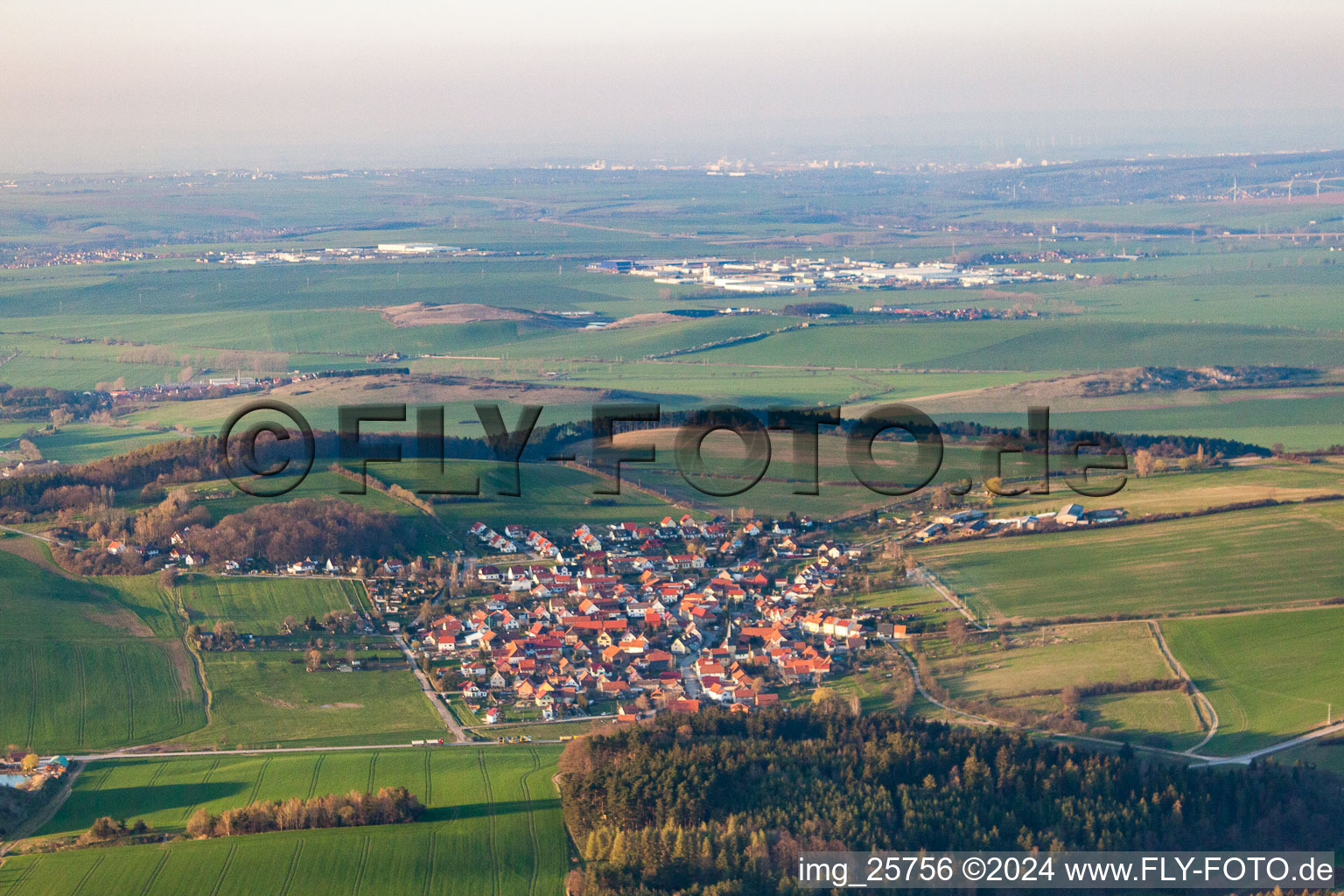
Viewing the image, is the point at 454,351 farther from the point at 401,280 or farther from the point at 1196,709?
the point at 1196,709

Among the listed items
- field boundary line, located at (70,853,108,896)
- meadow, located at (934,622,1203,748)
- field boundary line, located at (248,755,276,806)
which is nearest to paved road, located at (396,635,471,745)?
field boundary line, located at (248,755,276,806)

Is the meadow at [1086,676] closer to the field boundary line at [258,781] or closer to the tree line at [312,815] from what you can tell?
the tree line at [312,815]

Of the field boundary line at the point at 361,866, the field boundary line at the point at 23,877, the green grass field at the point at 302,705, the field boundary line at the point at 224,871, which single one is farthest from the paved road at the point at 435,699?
the field boundary line at the point at 23,877

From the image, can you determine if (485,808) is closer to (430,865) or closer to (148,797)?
(430,865)

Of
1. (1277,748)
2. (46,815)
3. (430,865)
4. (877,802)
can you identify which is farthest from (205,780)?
(1277,748)

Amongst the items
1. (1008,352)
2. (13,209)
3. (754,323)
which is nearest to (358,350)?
(754,323)
